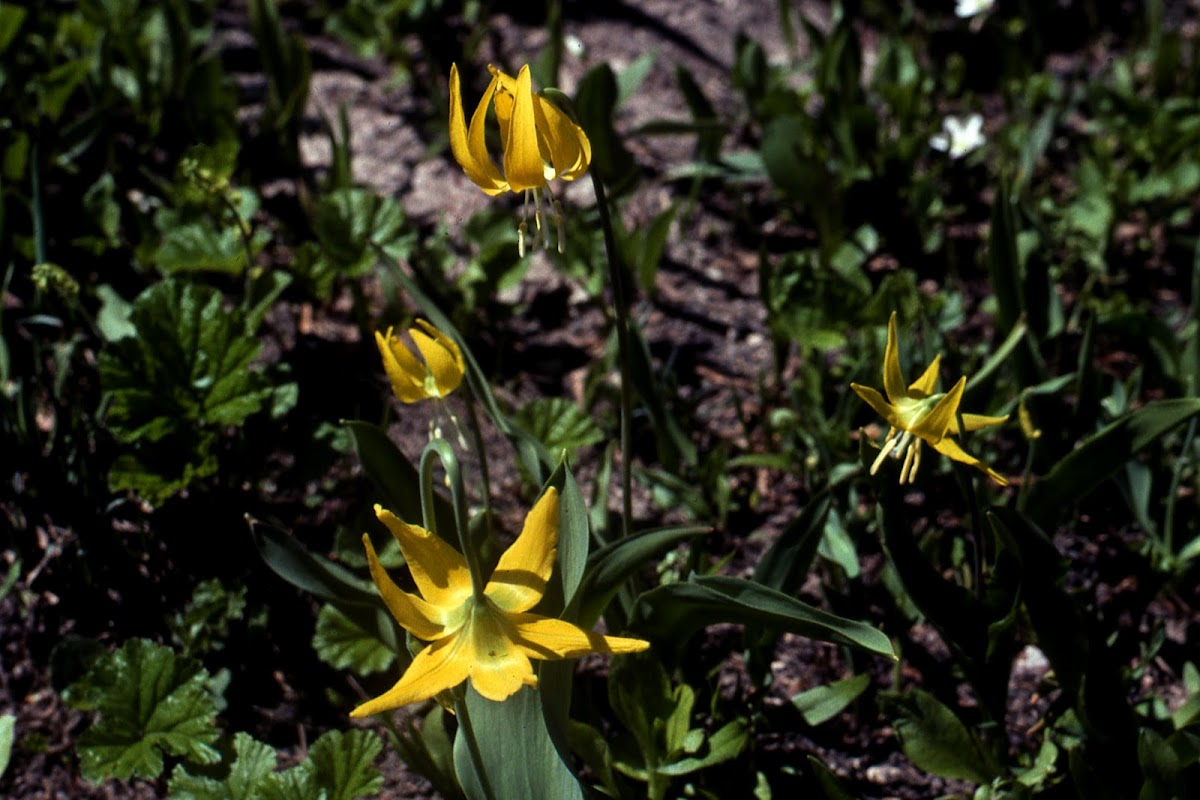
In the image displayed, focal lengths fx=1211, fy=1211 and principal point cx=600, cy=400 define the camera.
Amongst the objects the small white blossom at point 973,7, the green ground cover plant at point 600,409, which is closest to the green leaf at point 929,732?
the green ground cover plant at point 600,409

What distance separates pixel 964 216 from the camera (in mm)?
3641

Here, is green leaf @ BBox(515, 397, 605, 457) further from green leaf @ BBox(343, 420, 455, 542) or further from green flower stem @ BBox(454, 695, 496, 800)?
green flower stem @ BBox(454, 695, 496, 800)

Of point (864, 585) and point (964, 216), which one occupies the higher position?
point (964, 216)

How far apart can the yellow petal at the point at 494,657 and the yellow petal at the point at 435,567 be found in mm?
56

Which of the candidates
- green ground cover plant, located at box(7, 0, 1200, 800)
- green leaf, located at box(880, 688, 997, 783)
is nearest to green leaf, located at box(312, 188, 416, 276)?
green ground cover plant, located at box(7, 0, 1200, 800)

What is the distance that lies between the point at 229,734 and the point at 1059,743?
1.60m

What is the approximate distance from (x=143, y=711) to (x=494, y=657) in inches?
35.1

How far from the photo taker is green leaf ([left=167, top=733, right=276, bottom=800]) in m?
2.07

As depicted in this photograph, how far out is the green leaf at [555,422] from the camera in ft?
8.45

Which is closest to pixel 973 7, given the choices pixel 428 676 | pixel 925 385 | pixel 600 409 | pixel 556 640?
pixel 600 409

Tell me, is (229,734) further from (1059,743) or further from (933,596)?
(1059,743)

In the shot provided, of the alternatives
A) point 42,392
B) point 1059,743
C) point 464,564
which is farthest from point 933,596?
point 42,392

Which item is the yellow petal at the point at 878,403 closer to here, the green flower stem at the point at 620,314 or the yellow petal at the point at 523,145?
A: the green flower stem at the point at 620,314

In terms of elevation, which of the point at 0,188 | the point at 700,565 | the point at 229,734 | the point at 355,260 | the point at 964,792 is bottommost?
the point at 964,792
